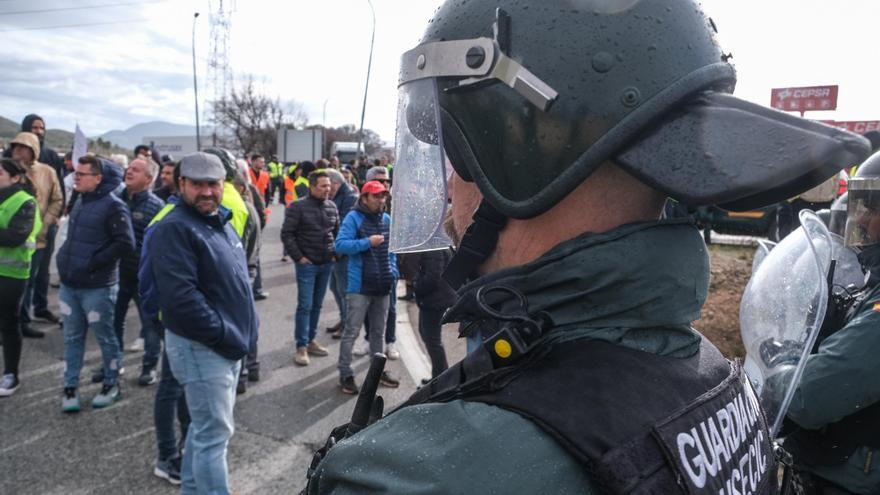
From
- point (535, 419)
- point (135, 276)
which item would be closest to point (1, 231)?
point (135, 276)

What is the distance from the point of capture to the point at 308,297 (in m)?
5.88

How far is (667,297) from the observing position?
95cm

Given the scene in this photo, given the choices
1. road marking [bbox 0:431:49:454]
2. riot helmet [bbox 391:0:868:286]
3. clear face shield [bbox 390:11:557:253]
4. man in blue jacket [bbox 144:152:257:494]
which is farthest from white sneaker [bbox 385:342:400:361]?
riot helmet [bbox 391:0:868:286]

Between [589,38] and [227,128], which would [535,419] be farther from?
[227,128]

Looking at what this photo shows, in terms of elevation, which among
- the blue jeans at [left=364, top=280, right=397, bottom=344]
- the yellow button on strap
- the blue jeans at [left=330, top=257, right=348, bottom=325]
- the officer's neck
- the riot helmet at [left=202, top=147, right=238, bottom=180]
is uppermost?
the riot helmet at [left=202, top=147, right=238, bottom=180]

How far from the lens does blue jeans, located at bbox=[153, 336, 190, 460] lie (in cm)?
351

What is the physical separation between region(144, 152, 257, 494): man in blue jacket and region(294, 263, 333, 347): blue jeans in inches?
97.6

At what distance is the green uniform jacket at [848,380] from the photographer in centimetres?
175

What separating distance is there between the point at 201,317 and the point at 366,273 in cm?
224

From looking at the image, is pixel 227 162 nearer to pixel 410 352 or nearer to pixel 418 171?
pixel 410 352

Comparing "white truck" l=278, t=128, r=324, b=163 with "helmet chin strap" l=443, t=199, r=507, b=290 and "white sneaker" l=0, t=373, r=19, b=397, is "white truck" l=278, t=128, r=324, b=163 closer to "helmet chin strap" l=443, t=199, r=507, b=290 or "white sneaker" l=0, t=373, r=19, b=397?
"white sneaker" l=0, t=373, r=19, b=397

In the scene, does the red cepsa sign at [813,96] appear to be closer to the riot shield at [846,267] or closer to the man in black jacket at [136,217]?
the riot shield at [846,267]

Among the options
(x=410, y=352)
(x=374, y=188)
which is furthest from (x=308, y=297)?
(x=374, y=188)

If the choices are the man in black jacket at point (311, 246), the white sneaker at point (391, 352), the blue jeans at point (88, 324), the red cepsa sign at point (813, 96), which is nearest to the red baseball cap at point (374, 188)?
the man in black jacket at point (311, 246)
